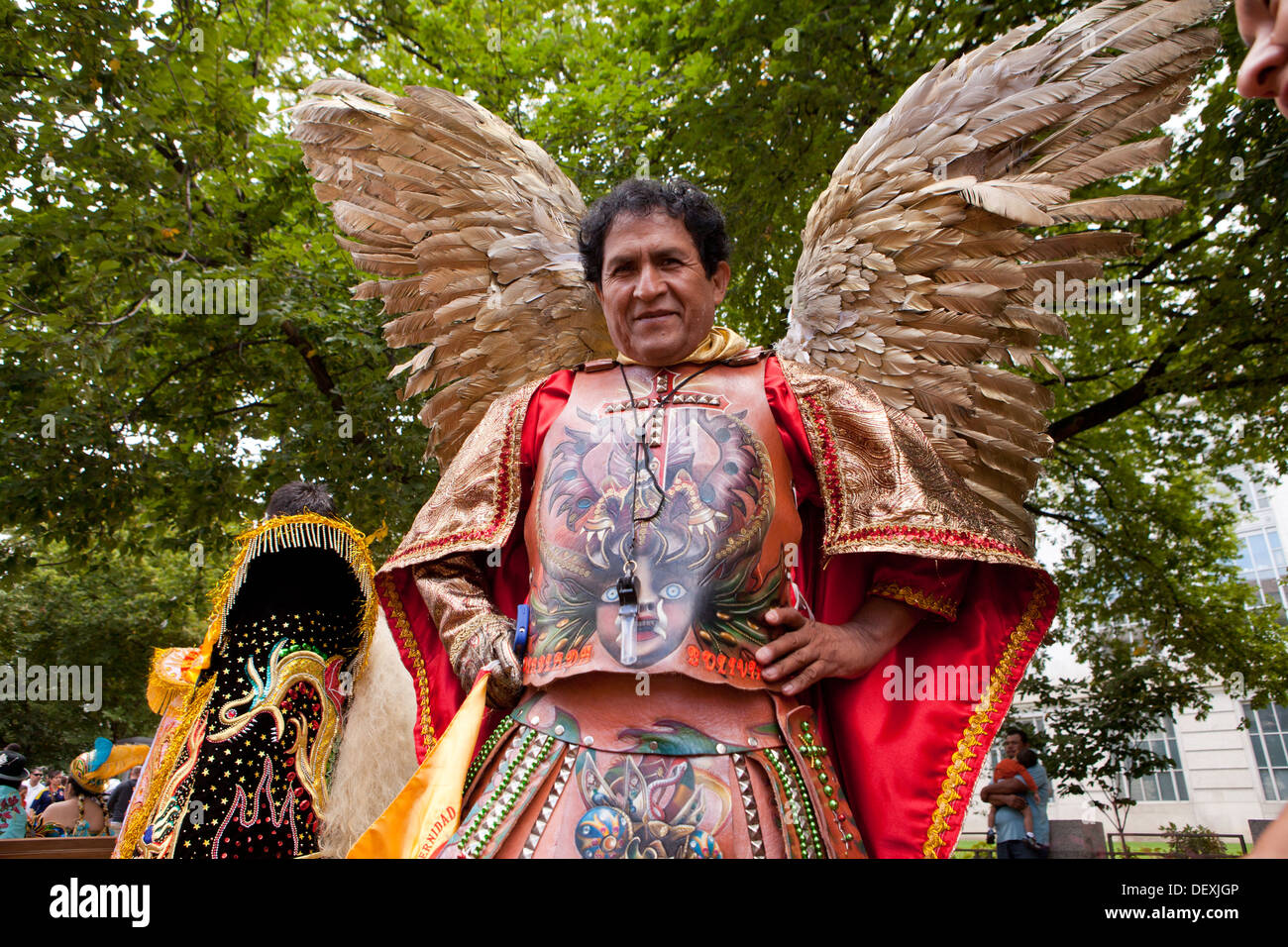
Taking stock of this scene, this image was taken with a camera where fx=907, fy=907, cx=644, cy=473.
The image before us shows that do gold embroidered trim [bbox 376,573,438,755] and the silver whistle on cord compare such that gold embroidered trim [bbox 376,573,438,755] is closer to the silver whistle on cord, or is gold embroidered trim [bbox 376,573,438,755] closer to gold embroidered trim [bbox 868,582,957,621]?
the silver whistle on cord

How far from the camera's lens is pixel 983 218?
2.48 m

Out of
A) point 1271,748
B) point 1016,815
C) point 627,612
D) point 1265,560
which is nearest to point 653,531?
point 627,612

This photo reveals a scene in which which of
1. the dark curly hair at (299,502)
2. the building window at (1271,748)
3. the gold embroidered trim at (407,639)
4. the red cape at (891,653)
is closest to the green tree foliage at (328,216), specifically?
the dark curly hair at (299,502)

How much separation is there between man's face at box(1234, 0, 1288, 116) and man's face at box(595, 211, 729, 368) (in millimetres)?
1437

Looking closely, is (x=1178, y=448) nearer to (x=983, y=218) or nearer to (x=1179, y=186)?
(x=1179, y=186)

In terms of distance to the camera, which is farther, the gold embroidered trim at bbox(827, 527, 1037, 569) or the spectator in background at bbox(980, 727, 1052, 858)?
the spectator in background at bbox(980, 727, 1052, 858)

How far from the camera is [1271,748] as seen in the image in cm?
1991

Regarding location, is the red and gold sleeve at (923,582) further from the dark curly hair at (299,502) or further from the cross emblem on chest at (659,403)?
the dark curly hair at (299,502)

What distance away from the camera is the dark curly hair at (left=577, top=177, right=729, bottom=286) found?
2.32 m

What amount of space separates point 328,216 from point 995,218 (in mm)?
6693

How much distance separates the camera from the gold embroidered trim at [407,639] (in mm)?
2338

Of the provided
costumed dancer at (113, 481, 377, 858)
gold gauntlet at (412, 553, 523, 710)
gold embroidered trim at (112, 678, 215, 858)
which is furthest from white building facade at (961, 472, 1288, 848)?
gold gauntlet at (412, 553, 523, 710)

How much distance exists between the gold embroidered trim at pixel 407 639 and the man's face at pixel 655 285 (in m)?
0.91
